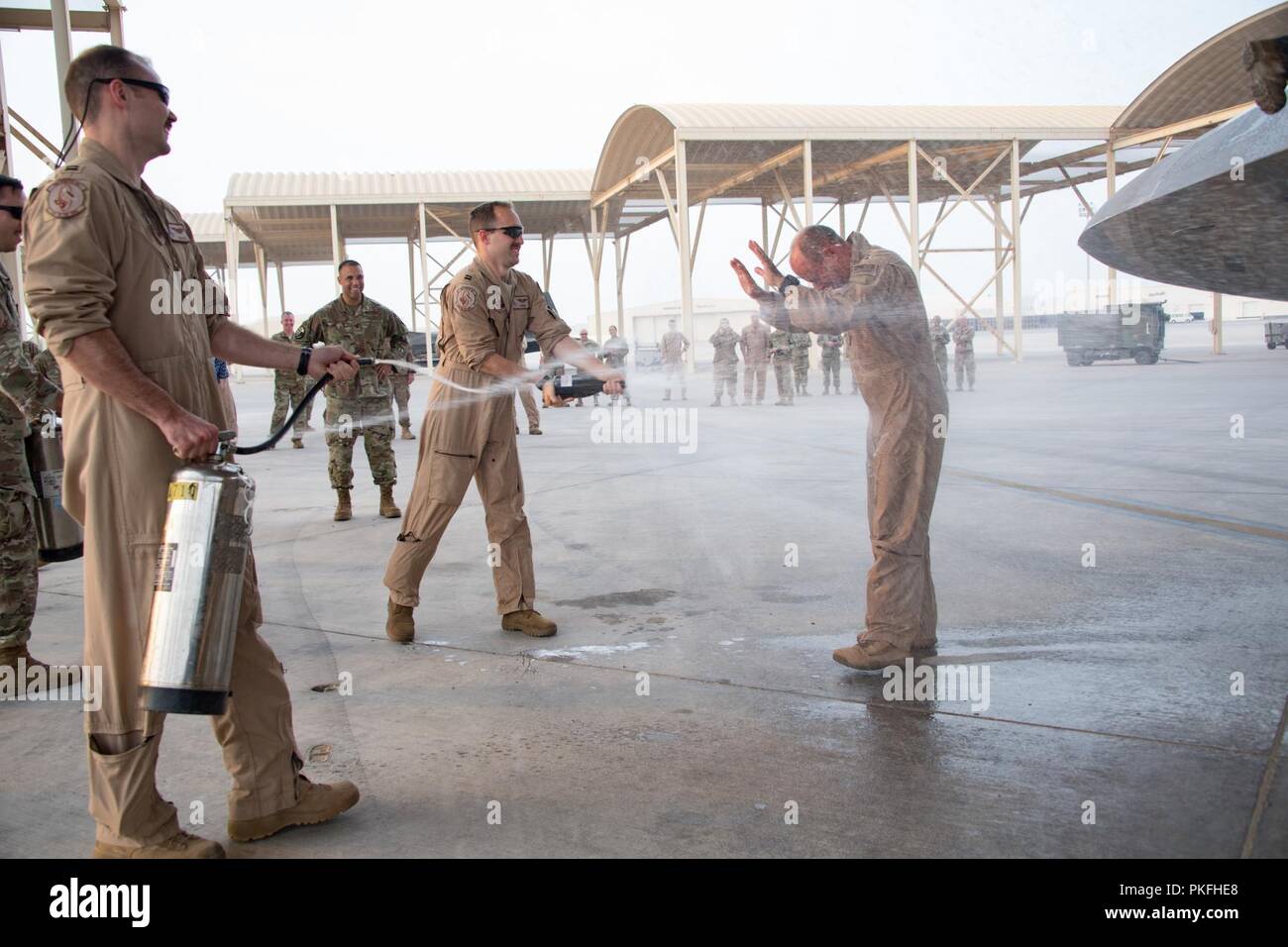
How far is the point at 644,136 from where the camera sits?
25516 mm

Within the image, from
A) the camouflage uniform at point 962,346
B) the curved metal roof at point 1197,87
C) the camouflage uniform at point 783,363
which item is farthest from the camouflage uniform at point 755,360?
the curved metal roof at point 1197,87

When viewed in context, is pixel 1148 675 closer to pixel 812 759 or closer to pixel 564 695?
pixel 812 759

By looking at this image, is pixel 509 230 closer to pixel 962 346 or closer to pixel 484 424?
pixel 484 424

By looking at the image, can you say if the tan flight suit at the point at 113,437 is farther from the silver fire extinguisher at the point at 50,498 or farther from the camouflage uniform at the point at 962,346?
the camouflage uniform at the point at 962,346

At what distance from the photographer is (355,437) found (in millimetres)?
8453

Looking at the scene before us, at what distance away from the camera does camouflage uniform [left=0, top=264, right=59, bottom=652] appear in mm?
4184

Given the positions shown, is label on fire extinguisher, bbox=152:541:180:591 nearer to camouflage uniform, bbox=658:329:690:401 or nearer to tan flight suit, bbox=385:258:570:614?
tan flight suit, bbox=385:258:570:614

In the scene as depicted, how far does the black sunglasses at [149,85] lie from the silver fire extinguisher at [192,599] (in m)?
0.99

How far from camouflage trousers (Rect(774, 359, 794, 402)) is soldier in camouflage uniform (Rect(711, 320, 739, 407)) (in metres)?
0.97

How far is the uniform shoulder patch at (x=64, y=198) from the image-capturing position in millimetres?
2418

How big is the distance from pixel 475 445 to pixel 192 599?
2.30m

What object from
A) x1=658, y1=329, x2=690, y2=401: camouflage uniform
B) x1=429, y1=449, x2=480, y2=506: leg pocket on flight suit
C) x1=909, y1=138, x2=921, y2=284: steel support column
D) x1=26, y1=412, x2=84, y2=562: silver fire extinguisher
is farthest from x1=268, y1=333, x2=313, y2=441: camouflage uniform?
x1=909, y1=138, x2=921, y2=284: steel support column

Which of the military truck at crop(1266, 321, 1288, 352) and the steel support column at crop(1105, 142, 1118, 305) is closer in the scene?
the steel support column at crop(1105, 142, 1118, 305)
